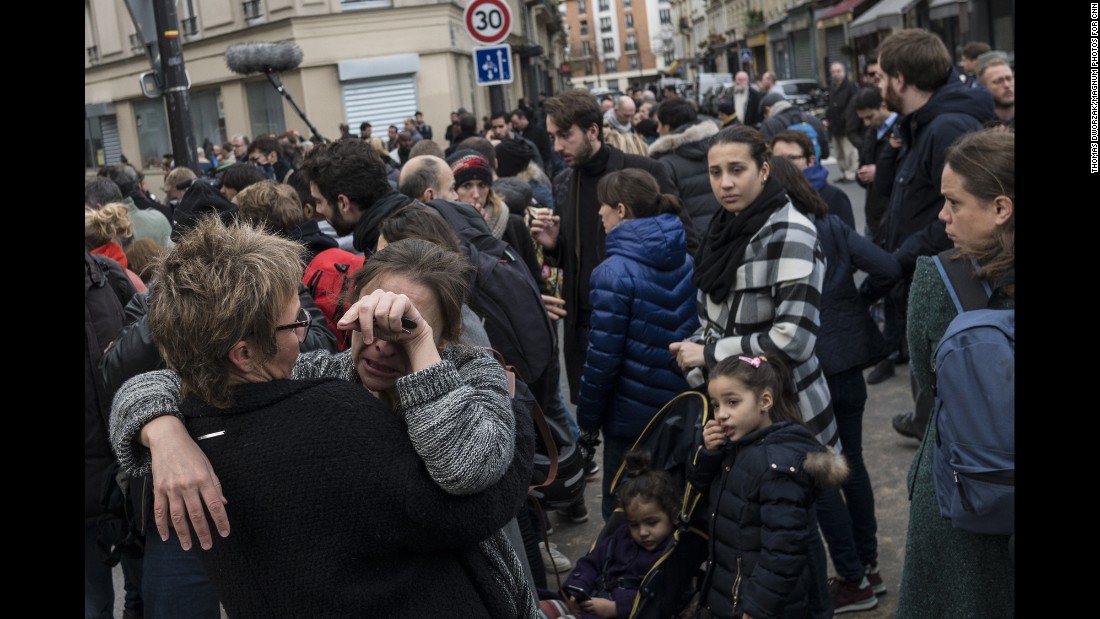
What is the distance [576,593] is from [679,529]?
49cm

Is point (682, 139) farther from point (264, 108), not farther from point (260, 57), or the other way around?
point (264, 108)

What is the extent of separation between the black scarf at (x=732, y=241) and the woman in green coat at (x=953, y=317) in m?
1.02

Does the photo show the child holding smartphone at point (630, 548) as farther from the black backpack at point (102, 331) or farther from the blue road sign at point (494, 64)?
the blue road sign at point (494, 64)

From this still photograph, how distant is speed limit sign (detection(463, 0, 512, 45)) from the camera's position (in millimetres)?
10211

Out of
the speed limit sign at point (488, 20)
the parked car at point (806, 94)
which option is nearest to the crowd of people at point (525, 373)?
the speed limit sign at point (488, 20)

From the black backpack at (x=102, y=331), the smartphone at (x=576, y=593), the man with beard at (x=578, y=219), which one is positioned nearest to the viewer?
the black backpack at (x=102, y=331)

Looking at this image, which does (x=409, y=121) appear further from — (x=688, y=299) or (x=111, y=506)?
(x=111, y=506)

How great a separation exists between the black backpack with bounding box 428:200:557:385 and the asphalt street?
1.34 meters

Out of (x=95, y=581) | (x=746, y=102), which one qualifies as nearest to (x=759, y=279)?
(x=95, y=581)

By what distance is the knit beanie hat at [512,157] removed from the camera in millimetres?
9125

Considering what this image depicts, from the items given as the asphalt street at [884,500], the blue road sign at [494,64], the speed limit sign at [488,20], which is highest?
the speed limit sign at [488,20]

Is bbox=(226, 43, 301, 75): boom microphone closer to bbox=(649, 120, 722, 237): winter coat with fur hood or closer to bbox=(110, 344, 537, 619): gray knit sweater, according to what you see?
bbox=(649, 120, 722, 237): winter coat with fur hood
